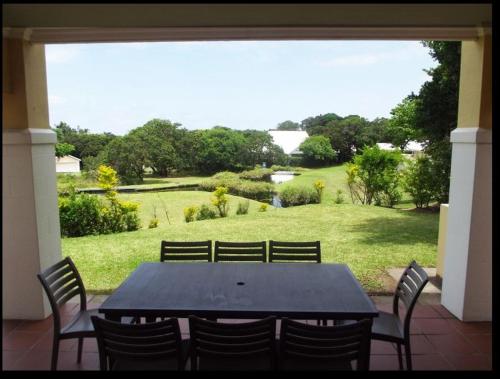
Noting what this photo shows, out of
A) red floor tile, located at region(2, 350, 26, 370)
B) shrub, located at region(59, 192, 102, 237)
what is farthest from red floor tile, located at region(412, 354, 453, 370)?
shrub, located at region(59, 192, 102, 237)

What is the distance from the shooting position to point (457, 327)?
364 cm

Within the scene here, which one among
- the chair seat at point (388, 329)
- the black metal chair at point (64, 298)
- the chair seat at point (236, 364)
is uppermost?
the black metal chair at point (64, 298)

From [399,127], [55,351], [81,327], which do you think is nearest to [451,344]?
[81,327]

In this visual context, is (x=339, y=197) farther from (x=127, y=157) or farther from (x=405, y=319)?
(x=405, y=319)

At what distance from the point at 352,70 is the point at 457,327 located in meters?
10.4

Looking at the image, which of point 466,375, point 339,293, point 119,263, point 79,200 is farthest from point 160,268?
point 79,200

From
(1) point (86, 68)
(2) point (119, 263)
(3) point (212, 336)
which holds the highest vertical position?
(1) point (86, 68)

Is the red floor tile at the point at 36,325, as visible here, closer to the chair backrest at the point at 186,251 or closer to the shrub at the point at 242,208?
the chair backrest at the point at 186,251

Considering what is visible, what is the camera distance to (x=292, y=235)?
26.8 feet

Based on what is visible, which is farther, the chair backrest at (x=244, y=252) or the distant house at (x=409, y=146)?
the distant house at (x=409, y=146)

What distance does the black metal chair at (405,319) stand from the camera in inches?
104

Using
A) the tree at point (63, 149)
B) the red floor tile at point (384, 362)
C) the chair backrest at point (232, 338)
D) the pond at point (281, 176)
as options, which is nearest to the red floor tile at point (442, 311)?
the red floor tile at point (384, 362)

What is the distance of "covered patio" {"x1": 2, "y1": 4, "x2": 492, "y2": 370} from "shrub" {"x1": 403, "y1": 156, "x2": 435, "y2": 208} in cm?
622
